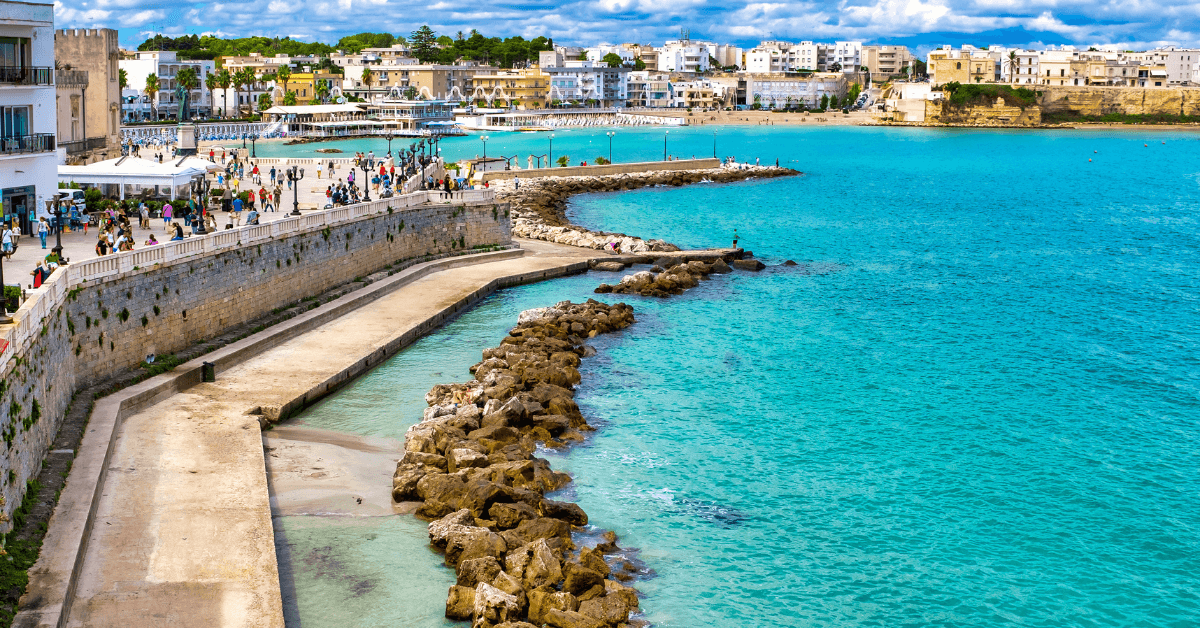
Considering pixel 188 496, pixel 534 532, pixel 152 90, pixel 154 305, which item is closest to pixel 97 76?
pixel 154 305

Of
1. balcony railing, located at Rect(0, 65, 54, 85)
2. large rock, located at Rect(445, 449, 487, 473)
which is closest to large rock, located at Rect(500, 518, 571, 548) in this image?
large rock, located at Rect(445, 449, 487, 473)

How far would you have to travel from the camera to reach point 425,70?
7057 inches

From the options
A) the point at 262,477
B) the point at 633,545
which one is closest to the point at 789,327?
the point at 633,545

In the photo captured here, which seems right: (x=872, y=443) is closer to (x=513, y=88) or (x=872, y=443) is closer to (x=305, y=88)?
(x=305, y=88)

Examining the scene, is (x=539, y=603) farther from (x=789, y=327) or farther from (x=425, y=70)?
(x=425, y=70)

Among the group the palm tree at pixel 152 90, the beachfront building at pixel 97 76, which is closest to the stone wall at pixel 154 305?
the beachfront building at pixel 97 76

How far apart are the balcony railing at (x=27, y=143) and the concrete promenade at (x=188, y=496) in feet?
27.1

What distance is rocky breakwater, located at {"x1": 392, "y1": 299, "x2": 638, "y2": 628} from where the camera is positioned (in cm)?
1585

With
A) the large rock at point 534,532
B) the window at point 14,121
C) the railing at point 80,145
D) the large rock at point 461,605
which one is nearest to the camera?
the large rock at point 461,605

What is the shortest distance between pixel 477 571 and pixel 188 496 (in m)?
5.01

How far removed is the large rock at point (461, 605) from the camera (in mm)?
16125

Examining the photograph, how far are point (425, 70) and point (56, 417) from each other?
165886mm

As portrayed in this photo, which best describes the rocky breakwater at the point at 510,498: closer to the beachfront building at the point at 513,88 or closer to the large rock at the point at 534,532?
the large rock at the point at 534,532

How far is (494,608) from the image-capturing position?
15.6 m
